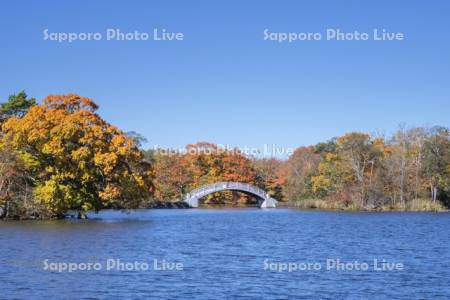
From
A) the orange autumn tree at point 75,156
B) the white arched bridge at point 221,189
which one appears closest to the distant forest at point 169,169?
the orange autumn tree at point 75,156

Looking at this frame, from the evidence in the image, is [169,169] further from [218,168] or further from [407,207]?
[407,207]

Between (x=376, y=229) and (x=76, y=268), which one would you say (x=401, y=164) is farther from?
(x=76, y=268)


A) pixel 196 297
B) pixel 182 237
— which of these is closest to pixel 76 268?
pixel 196 297

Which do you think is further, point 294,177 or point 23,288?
point 294,177

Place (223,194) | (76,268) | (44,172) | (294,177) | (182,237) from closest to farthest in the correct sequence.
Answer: (76,268), (182,237), (44,172), (294,177), (223,194)

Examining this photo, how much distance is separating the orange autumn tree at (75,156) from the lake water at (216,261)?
4912mm

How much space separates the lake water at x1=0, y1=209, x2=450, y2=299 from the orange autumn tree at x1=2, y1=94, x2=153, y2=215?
16.1 feet

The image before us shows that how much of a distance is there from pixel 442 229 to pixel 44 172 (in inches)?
1070

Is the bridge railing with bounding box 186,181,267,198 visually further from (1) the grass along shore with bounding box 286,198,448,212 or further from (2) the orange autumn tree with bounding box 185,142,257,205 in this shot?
(1) the grass along shore with bounding box 286,198,448,212

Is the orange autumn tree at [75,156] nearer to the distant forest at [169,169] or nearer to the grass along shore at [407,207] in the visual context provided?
the distant forest at [169,169]

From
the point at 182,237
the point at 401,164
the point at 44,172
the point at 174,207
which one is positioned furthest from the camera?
the point at 174,207

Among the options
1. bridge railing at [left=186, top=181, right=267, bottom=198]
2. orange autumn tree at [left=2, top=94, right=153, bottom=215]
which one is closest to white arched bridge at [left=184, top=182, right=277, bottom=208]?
bridge railing at [left=186, top=181, right=267, bottom=198]

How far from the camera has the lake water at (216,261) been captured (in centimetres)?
1973

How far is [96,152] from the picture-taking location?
A: 47.5 m
